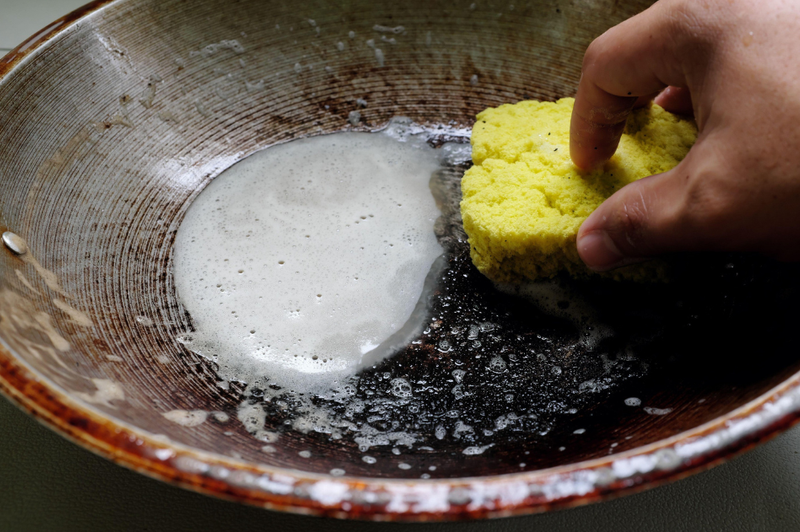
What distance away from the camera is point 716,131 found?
55cm

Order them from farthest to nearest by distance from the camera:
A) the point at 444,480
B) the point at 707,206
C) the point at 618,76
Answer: the point at 618,76 < the point at 707,206 < the point at 444,480

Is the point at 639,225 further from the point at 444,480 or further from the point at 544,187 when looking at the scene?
the point at 444,480

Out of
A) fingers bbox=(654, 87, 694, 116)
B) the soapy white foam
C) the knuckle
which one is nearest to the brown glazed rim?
the knuckle

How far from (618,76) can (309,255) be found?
0.47 meters

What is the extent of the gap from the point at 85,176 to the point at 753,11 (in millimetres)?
840

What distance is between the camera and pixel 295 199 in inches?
36.5

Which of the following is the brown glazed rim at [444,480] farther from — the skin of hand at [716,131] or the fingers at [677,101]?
the fingers at [677,101]

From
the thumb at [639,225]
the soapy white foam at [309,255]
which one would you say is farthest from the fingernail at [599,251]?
the soapy white foam at [309,255]

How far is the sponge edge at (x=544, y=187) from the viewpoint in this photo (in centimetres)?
74

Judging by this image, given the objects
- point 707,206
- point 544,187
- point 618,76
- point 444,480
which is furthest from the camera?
point 544,187

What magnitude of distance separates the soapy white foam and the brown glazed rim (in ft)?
0.98

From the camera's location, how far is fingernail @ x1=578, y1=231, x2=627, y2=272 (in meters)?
0.67

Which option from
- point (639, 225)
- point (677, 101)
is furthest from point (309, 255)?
point (677, 101)

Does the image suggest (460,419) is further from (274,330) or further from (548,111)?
(548,111)
